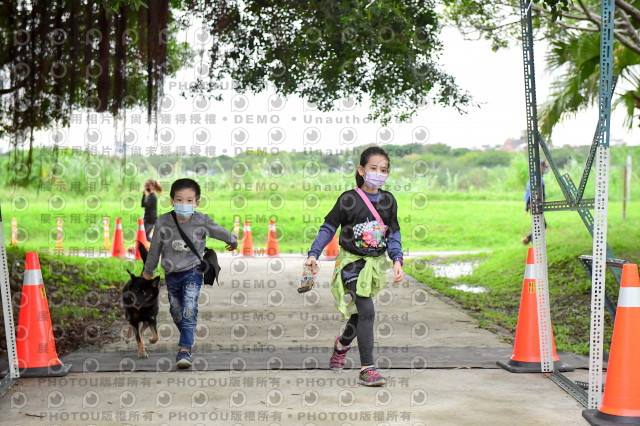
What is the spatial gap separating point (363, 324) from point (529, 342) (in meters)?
1.44

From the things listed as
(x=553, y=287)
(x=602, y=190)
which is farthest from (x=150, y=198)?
(x=602, y=190)

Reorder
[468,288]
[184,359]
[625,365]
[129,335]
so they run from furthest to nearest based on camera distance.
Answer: [468,288] → [129,335] → [184,359] → [625,365]

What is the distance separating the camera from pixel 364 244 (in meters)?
5.62

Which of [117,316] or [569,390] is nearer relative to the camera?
[569,390]

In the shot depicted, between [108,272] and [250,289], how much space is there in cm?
267

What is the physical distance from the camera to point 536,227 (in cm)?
600

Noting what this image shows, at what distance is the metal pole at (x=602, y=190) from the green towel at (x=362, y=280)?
1.50 m

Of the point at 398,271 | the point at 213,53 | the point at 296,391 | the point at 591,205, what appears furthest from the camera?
the point at 213,53

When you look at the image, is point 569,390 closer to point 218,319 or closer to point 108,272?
point 218,319

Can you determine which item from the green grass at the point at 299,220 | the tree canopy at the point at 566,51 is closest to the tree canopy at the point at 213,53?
the tree canopy at the point at 566,51

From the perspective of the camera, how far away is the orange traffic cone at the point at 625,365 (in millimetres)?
4547

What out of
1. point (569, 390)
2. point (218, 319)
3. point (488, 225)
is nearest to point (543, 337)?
point (569, 390)

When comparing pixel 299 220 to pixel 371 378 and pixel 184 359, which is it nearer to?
pixel 184 359

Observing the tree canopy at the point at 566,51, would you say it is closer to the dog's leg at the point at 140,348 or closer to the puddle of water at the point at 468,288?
the puddle of water at the point at 468,288
